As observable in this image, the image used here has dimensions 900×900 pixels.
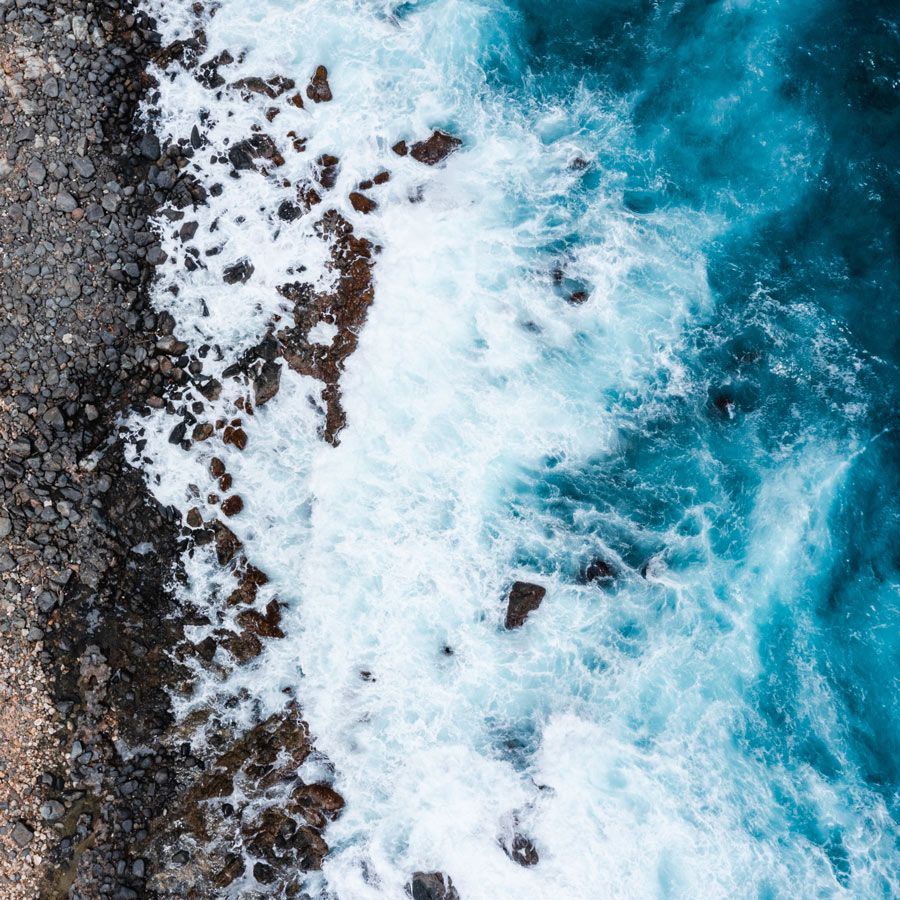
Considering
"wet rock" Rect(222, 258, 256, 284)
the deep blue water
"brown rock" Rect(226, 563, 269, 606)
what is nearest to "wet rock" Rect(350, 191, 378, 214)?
"wet rock" Rect(222, 258, 256, 284)

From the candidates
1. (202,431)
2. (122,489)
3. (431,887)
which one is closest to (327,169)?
(202,431)

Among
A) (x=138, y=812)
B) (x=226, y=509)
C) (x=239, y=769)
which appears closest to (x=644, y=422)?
(x=226, y=509)

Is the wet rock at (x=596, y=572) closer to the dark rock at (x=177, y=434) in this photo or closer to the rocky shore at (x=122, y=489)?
the rocky shore at (x=122, y=489)

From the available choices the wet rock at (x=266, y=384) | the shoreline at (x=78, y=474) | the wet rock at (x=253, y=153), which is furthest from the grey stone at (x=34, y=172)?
the wet rock at (x=266, y=384)

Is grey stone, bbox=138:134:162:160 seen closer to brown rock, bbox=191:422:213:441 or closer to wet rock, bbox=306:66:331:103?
wet rock, bbox=306:66:331:103

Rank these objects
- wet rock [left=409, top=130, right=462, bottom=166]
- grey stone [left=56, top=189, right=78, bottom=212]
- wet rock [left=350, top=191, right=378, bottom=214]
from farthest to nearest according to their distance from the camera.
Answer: wet rock [left=409, top=130, right=462, bottom=166], wet rock [left=350, top=191, right=378, bottom=214], grey stone [left=56, top=189, right=78, bottom=212]

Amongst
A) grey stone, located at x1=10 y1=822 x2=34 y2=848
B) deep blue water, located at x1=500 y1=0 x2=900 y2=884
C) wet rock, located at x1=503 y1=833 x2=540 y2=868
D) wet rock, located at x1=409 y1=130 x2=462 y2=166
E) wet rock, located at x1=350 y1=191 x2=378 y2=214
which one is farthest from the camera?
wet rock, located at x1=409 y1=130 x2=462 y2=166
